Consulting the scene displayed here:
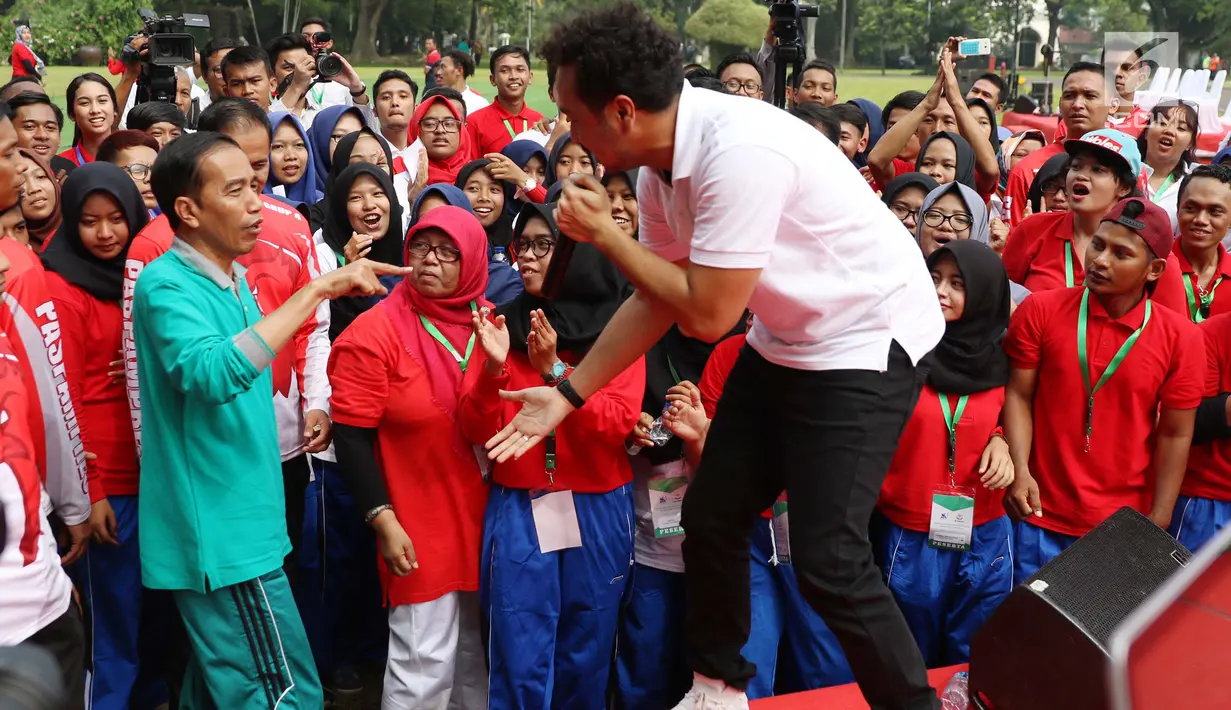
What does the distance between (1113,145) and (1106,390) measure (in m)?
1.28

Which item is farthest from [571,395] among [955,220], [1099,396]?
[955,220]

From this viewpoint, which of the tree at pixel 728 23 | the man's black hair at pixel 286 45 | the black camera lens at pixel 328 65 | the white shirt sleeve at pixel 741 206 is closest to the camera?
the white shirt sleeve at pixel 741 206

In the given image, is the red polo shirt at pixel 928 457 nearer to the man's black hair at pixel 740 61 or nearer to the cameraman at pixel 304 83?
the man's black hair at pixel 740 61

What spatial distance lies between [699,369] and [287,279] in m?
1.39

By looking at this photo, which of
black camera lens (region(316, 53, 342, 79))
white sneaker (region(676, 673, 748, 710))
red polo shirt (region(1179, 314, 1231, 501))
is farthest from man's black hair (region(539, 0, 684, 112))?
black camera lens (region(316, 53, 342, 79))

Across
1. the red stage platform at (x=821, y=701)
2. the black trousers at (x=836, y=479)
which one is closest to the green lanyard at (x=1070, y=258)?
the red stage platform at (x=821, y=701)

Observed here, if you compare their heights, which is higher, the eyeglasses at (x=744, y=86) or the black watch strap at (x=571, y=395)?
the eyeglasses at (x=744, y=86)

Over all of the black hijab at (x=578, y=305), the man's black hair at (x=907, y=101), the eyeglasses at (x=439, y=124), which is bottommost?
the black hijab at (x=578, y=305)

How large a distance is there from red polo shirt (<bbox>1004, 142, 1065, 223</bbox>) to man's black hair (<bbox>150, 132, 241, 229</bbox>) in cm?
437

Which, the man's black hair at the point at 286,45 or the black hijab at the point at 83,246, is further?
the man's black hair at the point at 286,45

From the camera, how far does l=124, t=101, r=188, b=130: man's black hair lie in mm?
5160

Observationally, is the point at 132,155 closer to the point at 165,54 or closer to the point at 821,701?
the point at 165,54

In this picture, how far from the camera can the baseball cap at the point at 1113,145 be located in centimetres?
444

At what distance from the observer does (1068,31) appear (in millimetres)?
47375
